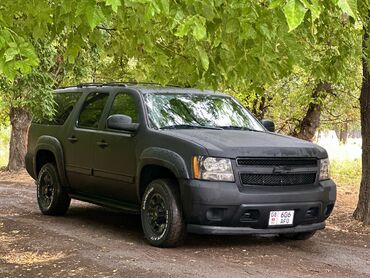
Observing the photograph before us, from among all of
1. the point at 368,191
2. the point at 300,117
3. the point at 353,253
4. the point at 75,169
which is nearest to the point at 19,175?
the point at 300,117

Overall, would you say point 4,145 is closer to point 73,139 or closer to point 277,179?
point 73,139

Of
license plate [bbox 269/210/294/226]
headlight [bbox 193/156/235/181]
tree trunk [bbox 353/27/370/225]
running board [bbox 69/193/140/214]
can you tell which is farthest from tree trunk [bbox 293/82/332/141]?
headlight [bbox 193/156/235/181]

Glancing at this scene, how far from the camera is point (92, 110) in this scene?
8.31 metres

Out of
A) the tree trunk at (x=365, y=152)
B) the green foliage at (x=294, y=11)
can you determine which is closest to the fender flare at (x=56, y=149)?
the tree trunk at (x=365, y=152)

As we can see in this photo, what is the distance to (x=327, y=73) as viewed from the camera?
7.83m

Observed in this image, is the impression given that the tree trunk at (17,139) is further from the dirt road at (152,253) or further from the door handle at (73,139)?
the door handle at (73,139)

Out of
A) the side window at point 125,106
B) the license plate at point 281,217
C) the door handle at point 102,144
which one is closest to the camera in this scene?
the license plate at point 281,217

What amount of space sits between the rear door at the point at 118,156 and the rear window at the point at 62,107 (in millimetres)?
1239

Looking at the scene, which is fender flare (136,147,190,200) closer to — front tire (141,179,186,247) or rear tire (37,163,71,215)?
front tire (141,179,186,247)

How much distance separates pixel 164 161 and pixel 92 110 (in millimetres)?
2266

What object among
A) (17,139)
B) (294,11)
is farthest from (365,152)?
(17,139)

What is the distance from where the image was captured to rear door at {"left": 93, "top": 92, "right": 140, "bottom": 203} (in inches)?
281

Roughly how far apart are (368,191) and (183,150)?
12.4 ft

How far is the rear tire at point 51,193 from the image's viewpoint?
8656 millimetres
